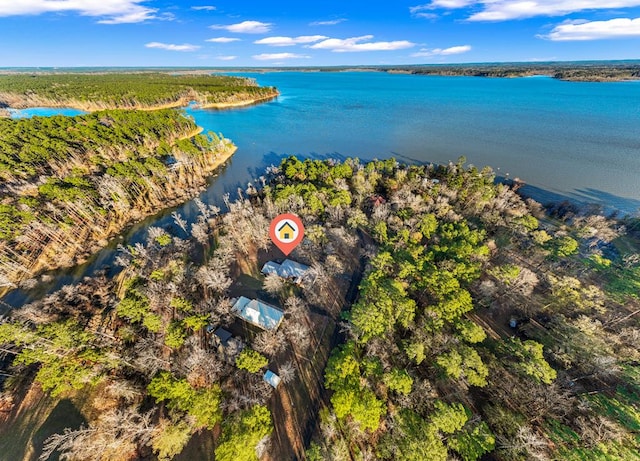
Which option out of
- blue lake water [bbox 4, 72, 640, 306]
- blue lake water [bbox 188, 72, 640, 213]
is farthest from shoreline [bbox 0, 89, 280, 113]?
blue lake water [bbox 188, 72, 640, 213]

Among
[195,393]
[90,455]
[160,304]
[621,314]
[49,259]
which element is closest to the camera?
[90,455]

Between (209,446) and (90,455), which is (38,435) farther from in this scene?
(209,446)

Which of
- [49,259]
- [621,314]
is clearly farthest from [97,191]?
[621,314]

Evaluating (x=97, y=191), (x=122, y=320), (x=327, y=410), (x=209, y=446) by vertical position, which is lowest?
(x=209, y=446)

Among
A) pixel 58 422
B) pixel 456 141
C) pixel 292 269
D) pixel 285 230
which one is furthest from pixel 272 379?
pixel 456 141

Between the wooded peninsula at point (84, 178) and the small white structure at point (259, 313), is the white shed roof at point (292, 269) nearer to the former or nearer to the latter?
the small white structure at point (259, 313)

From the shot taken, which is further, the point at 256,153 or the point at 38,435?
the point at 256,153

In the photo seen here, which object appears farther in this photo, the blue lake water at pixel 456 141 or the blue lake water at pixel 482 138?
the blue lake water at pixel 482 138

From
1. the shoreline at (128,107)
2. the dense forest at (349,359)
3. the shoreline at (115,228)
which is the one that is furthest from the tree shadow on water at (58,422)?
the shoreline at (128,107)
